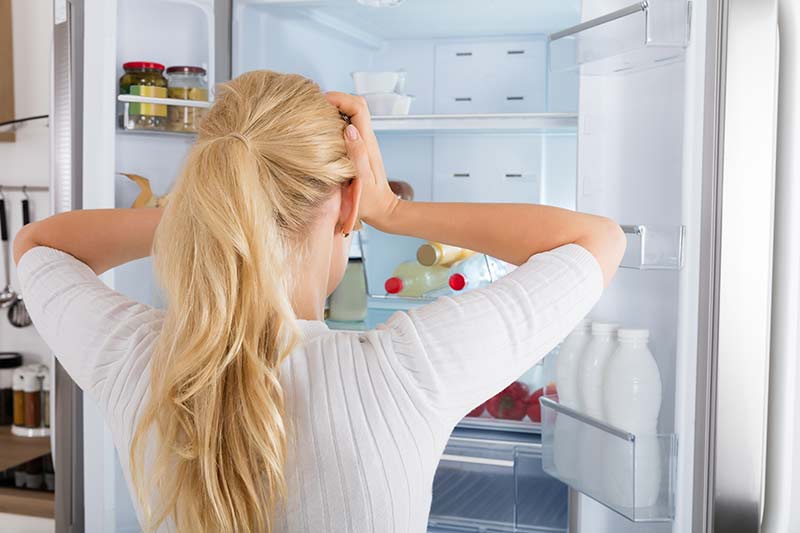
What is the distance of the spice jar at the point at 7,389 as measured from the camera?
2352 mm

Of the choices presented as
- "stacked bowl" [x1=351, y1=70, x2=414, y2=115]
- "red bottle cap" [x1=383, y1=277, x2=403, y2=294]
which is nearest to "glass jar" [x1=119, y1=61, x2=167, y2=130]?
"stacked bowl" [x1=351, y1=70, x2=414, y2=115]

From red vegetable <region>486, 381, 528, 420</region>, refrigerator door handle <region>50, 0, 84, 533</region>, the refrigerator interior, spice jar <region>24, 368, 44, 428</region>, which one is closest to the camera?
the refrigerator interior

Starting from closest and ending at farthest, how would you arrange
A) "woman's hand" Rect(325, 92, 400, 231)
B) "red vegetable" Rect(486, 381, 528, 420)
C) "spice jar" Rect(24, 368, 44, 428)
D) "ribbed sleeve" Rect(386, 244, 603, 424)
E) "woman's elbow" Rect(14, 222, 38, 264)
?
1. "ribbed sleeve" Rect(386, 244, 603, 424)
2. "woman's hand" Rect(325, 92, 400, 231)
3. "woman's elbow" Rect(14, 222, 38, 264)
4. "red vegetable" Rect(486, 381, 528, 420)
5. "spice jar" Rect(24, 368, 44, 428)

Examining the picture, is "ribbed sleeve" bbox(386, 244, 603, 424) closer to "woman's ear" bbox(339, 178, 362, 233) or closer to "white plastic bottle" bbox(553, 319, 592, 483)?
"woman's ear" bbox(339, 178, 362, 233)

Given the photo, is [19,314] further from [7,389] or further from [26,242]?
[26,242]

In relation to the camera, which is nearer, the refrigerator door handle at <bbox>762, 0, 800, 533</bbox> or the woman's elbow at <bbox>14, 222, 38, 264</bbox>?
the woman's elbow at <bbox>14, 222, 38, 264</bbox>

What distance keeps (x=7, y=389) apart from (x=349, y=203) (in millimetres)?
1896

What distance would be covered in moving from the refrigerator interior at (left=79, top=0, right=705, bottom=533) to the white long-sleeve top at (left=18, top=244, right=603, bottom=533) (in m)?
0.53

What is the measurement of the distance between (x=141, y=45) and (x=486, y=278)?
0.90 metres

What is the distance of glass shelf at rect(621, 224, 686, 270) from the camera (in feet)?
3.99

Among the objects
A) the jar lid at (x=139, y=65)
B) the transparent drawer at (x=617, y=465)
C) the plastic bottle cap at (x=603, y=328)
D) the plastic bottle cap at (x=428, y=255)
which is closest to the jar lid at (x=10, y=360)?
the jar lid at (x=139, y=65)

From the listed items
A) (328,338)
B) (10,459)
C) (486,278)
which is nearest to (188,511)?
(328,338)

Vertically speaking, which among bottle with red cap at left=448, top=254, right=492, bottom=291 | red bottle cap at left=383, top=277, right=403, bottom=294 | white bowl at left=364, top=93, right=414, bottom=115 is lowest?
red bottle cap at left=383, top=277, right=403, bottom=294

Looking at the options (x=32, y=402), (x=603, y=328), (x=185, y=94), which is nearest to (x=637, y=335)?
(x=603, y=328)
